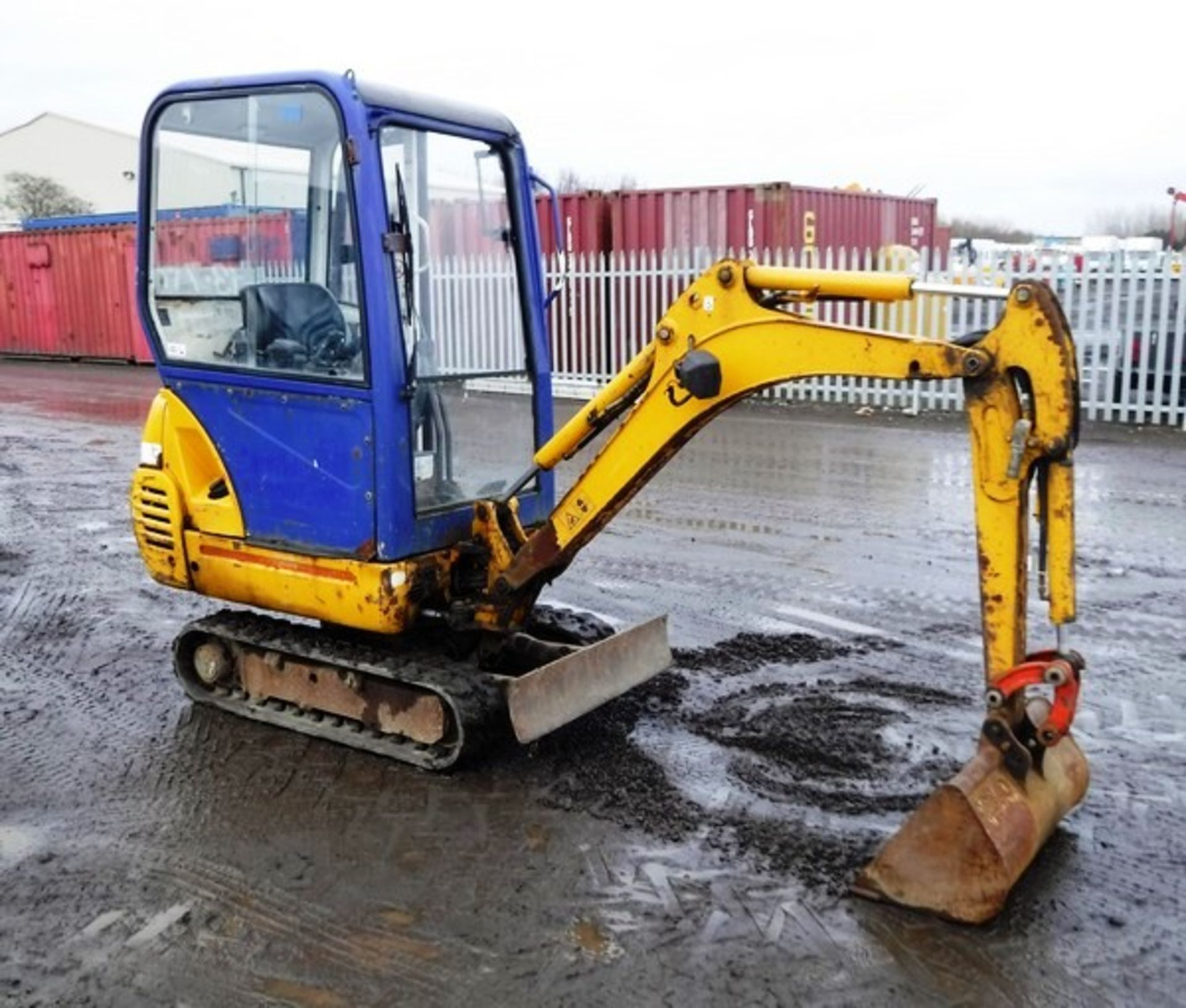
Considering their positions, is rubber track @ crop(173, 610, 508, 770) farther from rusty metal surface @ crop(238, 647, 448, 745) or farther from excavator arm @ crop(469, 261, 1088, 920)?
excavator arm @ crop(469, 261, 1088, 920)

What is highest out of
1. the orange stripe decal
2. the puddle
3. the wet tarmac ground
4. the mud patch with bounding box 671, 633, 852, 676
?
the orange stripe decal

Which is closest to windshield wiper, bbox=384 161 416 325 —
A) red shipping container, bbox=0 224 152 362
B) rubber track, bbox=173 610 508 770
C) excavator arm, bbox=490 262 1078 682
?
excavator arm, bbox=490 262 1078 682

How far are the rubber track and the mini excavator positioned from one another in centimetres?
1

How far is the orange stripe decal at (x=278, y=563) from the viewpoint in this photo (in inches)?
185

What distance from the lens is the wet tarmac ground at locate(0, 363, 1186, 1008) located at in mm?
3377

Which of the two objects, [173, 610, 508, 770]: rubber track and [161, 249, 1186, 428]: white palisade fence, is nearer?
[173, 610, 508, 770]: rubber track

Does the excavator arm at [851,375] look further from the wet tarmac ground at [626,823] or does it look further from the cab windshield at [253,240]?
the cab windshield at [253,240]

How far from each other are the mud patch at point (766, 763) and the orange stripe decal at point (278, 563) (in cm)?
104

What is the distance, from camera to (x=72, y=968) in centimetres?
346

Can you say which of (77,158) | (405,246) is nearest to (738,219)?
(405,246)

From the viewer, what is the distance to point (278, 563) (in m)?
4.88

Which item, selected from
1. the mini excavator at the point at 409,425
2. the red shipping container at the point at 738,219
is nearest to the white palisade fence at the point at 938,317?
the red shipping container at the point at 738,219

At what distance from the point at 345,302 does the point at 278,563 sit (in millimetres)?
1093

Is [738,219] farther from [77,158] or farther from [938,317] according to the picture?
[77,158]
